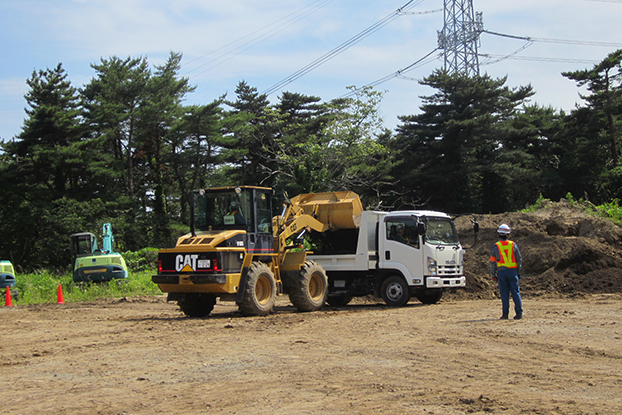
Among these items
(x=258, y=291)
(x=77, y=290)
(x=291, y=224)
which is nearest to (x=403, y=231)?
(x=291, y=224)

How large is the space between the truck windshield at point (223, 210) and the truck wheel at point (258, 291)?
109 cm

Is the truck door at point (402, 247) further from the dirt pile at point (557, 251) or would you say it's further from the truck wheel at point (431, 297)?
the dirt pile at point (557, 251)

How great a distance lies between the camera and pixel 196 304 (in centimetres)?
1502

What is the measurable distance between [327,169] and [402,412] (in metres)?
31.7

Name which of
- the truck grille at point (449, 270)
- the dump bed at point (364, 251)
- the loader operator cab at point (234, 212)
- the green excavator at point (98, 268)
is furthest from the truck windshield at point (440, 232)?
the green excavator at point (98, 268)

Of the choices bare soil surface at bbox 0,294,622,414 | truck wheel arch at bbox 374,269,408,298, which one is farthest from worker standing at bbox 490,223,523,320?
truck wheel arch at bbox 374,269,408,298

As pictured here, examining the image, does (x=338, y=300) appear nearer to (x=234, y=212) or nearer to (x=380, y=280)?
(x=380, y=280)

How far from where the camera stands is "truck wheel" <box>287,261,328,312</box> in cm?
1539

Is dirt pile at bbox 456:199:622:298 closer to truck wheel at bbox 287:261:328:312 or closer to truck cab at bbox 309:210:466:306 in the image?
truck cab at bbox 309:210:466:306

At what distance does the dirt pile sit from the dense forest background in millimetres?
16756

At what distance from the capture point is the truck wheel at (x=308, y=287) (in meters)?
15.4

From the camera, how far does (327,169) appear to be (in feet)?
122

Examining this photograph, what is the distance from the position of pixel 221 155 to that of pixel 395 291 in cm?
2886

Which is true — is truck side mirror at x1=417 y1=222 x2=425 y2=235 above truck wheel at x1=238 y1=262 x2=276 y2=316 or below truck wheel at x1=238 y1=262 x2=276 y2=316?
above
